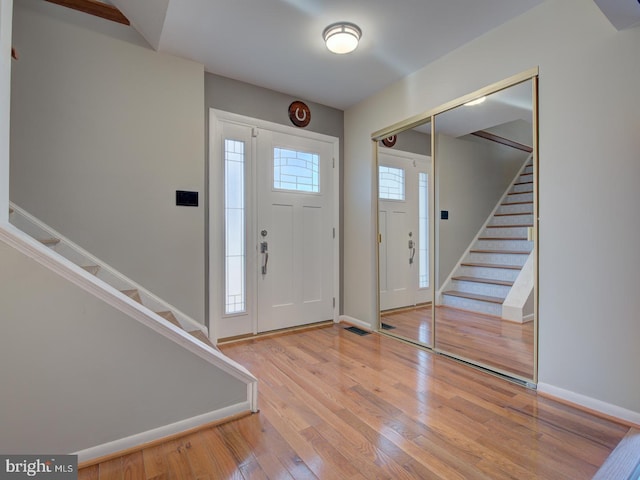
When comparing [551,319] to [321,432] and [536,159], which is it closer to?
[536,159]

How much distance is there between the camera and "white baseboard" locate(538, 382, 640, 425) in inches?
64.4

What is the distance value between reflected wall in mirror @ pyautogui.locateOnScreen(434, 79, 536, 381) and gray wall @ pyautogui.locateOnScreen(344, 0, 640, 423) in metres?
0.16

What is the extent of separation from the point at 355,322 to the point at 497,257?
166cm

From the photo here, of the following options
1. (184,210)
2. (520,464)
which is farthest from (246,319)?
(520,464)

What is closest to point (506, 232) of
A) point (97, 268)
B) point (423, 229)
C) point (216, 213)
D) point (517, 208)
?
point (517, 208)

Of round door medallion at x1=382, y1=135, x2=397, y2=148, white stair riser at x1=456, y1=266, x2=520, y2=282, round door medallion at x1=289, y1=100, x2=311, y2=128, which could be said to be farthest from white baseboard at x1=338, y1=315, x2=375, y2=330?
round door medallion at x1=289, y1=100, x2=311, y2=128

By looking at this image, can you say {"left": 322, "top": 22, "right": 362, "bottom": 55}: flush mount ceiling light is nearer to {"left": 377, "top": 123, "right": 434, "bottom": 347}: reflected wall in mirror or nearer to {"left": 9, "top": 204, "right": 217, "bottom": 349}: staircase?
{"left": 377, "top": 123, "right": 434, "bottom": 347}: reflected wall in mirror

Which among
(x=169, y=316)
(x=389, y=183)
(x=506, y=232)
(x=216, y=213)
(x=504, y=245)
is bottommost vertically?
(x=169, y=316)

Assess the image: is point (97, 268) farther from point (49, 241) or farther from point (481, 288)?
point (481, 288)

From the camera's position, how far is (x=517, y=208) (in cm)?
237

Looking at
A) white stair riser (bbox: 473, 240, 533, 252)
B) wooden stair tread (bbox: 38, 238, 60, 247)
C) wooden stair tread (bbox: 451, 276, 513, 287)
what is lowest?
wooden stair tread (bbox: 451, 276, 513, 287)

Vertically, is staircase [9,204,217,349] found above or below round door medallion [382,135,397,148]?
below

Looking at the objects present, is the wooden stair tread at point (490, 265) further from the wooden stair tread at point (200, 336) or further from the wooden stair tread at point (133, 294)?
the wooden stair tread at point (133, 294)

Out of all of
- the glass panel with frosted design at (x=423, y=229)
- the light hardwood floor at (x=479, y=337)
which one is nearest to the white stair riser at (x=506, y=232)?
the glass panel with frosted design at (x=423, y=229)
